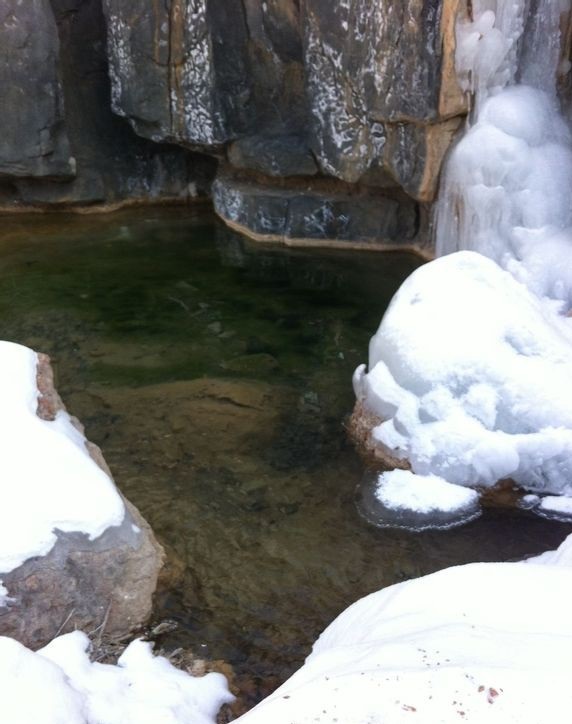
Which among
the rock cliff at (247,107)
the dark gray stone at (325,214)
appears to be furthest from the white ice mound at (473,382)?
the dark gray stone at (325,214)

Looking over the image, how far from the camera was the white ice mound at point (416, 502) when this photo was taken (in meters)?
4.11

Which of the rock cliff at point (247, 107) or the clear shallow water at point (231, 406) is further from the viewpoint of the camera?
the rock cliff at point (247, 107)

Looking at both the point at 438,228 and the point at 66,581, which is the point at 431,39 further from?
the point at 66,581

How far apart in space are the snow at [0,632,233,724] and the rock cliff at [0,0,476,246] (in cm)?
491

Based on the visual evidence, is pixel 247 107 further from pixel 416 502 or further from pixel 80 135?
pixel 416 502

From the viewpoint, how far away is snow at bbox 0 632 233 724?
250cm

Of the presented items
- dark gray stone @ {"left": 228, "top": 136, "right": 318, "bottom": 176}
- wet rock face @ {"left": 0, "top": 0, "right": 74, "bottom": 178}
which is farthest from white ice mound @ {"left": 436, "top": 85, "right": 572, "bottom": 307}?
wet rock face @ {"left": 0, "top": 0, "right": 74, "bottom": 178}

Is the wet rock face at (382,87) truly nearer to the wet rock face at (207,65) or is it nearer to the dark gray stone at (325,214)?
the dark gray stone at (325,214)

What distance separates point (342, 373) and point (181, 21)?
4034mm

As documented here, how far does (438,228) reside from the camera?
7.44 metres

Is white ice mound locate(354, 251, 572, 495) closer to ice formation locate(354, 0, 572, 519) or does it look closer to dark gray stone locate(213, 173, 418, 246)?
ice formation locate(354, 0, 572, 519)

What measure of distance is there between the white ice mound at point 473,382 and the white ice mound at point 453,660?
1666mm

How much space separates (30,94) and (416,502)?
6.11 metres

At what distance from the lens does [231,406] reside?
5.28 m
